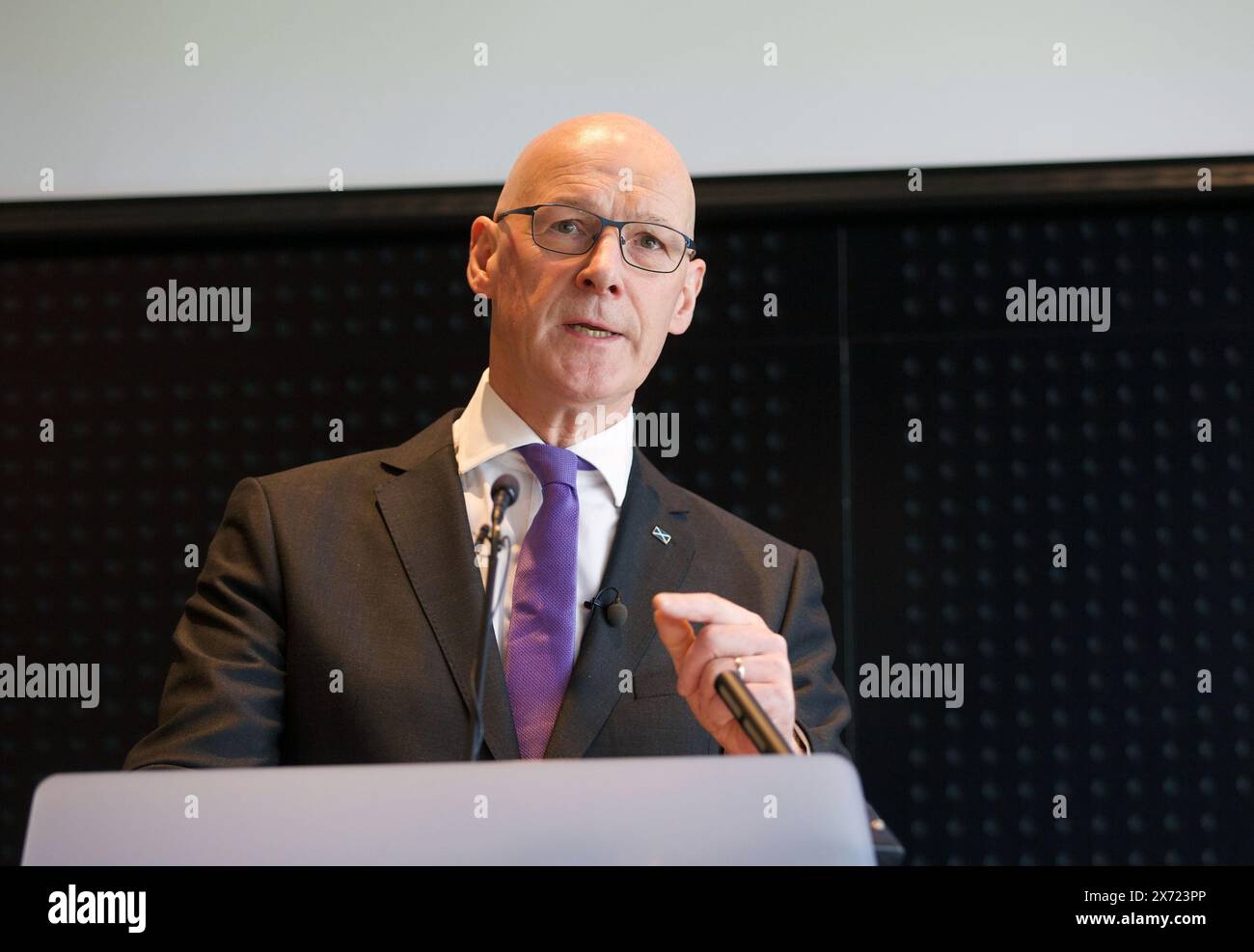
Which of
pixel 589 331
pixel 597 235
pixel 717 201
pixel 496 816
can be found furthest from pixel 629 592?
pixel 717 201

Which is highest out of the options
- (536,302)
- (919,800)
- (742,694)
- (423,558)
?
(536,302)

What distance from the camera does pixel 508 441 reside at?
2.00m

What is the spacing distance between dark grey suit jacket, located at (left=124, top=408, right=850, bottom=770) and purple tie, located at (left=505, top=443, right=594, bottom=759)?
2cm

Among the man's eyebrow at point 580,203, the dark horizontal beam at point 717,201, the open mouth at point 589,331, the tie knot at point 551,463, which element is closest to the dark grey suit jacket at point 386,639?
the tie knot at point 551,463

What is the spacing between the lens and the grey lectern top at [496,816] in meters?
1.03

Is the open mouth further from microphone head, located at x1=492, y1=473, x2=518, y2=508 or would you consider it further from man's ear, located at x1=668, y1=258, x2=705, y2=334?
microphone head, located at x1=492, y1=473, x2=518, y2=508

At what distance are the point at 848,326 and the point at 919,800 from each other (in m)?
0.97

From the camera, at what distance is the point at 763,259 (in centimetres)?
286

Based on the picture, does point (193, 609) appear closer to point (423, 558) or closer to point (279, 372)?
point (423, 558)

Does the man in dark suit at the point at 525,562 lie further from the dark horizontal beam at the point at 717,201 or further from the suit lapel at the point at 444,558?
the dark horizontal beam at the point at 717,201

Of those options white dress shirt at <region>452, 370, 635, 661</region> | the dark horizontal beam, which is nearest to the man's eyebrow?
white dress shirt at <region>452, 370, 635, 661</region>

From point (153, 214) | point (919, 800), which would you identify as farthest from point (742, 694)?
point (153, 214)
